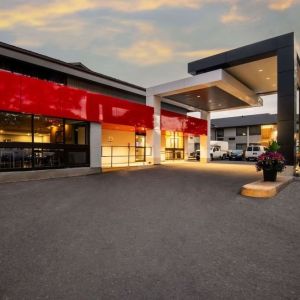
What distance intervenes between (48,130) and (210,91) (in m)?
13.4

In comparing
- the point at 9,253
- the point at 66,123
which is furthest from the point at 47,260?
the point at 66,123

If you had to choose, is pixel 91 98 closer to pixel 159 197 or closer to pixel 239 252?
pixel 159 197

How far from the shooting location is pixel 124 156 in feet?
73.8

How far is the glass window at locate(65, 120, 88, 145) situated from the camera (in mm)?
14109

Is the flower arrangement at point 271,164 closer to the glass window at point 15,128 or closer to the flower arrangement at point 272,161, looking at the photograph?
the flower arrangement at point 272,161

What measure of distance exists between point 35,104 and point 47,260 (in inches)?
411

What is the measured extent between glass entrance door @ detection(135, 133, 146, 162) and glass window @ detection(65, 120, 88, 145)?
879 centimetres

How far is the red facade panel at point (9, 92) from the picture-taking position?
36.7 feet

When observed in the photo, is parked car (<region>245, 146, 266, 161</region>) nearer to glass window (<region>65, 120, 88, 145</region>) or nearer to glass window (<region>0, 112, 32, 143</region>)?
glass window (<region>65, 120, 88, 145</region>)

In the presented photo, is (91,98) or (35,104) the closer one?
(35,104)

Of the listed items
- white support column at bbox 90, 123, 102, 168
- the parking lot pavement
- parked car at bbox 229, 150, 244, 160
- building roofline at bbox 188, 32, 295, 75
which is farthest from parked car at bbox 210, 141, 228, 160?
the parking lot pavement

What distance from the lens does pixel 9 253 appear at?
4055 mm

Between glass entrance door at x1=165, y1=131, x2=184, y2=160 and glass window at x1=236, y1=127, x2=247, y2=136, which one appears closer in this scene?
glass entrance door at x1=165, y1=131, x2=184, y2=160

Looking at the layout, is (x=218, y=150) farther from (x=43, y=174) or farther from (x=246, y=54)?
(x=43, y=174)
